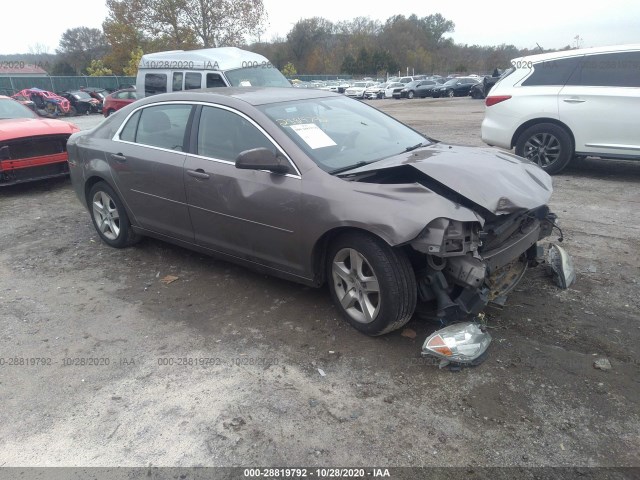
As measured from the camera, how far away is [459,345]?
308 centimetres

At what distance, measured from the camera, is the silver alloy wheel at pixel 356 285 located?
133 inches

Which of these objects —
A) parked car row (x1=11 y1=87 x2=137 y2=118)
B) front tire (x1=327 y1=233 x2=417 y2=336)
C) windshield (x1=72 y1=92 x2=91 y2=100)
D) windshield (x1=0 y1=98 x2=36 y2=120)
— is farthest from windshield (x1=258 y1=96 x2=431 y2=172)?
windshield (x1=72 y1=92 x2=91 y2=100)

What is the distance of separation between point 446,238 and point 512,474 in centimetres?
130

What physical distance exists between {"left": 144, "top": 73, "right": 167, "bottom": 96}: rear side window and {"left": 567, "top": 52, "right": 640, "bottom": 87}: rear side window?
8.44 meters

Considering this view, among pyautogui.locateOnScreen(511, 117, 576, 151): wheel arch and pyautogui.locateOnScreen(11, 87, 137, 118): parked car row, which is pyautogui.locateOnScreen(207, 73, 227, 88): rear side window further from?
pyautogui.locateOnScreen(11, 87, 137, 118): parked car row

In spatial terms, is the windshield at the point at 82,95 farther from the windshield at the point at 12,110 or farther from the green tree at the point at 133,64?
the windshield at the point at 12,110

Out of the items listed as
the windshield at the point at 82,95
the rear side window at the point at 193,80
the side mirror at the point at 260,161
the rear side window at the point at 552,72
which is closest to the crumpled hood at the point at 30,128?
the rear side window at the point at 193,80

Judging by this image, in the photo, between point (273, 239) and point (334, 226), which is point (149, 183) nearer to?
point (273, 239)

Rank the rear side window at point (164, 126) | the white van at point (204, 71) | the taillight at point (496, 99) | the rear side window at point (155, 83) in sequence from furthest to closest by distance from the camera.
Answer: the rear side window at point (155, 83), the white van at point (204, 71), the taillight at point (496, 99), the rear side window at point (164, 126)

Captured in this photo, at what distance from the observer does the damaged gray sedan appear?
321cm

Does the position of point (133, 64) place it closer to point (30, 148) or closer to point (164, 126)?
point (30, 148)

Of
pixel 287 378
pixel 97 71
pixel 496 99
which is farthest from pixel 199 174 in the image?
pixel 97 71

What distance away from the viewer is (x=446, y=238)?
303cm

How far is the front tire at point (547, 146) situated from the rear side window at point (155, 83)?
309 inches
